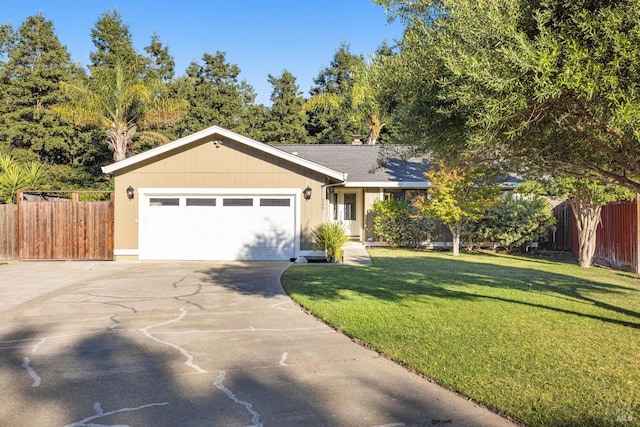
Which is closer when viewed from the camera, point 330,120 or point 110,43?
point 110,43

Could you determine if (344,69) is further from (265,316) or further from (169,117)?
(265,316)

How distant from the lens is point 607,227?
48.4ft

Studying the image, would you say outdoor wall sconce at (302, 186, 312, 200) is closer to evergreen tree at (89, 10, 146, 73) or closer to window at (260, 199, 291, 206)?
window at (260, 199, 291, 206)

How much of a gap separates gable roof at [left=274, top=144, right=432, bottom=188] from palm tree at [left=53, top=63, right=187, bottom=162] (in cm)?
759

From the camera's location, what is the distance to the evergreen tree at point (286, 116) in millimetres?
37688

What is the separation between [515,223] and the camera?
17.8 metres

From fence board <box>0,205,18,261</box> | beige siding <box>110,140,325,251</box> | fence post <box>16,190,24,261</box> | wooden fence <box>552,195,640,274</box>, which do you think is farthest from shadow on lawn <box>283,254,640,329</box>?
fence board <box>0,205,18,261</box>

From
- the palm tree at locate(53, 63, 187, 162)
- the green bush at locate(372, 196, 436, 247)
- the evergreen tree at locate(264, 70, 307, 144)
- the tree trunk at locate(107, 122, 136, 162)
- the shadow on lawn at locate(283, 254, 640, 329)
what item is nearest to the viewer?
the shadow on lawn at locate(283, 254, 640, 329)

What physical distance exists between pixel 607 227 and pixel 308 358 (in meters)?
12.8

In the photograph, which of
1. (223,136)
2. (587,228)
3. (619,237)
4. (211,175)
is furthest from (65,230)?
(619,237)

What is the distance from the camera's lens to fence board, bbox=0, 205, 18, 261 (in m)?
15.5

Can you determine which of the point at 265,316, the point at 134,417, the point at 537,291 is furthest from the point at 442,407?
the point at 537,291

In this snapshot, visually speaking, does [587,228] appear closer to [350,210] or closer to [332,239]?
[332,239]

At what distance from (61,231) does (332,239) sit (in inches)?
347
